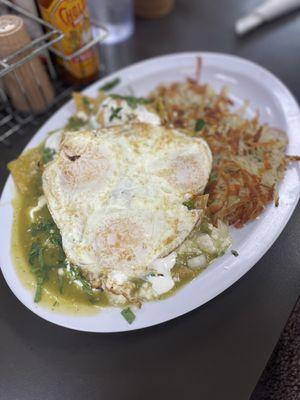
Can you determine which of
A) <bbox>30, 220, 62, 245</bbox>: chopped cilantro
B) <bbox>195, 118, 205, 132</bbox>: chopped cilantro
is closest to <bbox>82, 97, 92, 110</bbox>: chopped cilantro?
<bbox>195, 118, 205, 132</bbox>: chopped cilantro

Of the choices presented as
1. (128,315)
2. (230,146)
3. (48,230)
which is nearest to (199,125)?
(230,146)

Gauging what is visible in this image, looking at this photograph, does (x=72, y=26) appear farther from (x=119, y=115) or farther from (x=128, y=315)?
(x=128, y=315)

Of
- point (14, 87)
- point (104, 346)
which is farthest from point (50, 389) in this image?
point (14, 87)

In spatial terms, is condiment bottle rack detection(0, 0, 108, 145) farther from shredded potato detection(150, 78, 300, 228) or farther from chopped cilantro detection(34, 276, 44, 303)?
chopped cilantro detection(34, 276, 44, 303)

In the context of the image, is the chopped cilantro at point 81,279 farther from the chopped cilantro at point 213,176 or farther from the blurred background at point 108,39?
the blurred background at point 108,39

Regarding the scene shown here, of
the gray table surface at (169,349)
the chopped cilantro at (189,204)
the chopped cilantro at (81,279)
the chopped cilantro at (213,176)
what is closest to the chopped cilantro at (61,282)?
the chopped cilantro at (81,279)

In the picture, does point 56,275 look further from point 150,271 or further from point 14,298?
point 150,271
